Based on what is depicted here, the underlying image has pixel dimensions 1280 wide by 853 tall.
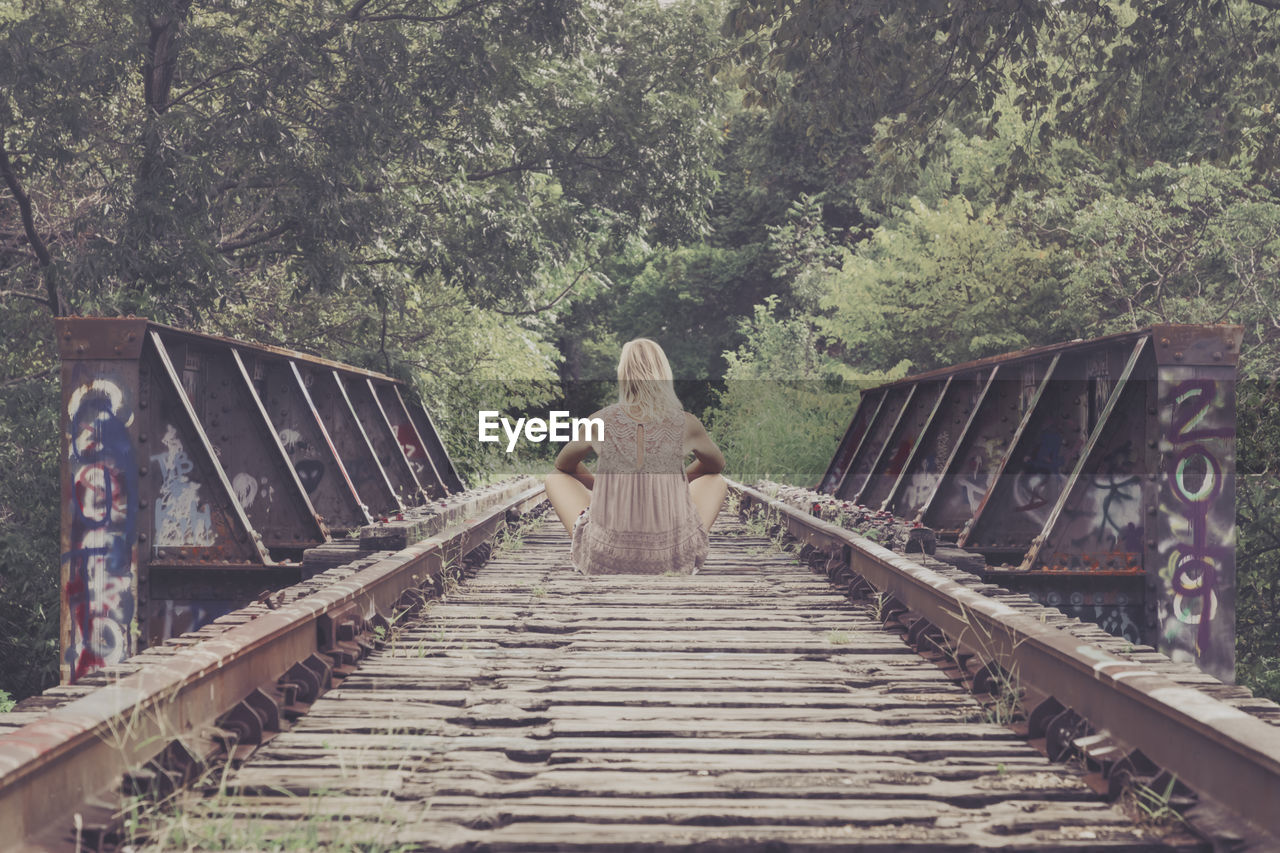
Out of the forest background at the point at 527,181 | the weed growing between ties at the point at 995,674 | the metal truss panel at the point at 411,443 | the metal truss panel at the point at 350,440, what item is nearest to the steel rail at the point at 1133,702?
the weed growing between ties at the point at 995,674

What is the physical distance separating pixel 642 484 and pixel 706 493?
2.80ft

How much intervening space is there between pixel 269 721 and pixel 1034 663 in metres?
2.66

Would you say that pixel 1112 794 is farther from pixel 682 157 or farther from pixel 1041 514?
pixel 682 157

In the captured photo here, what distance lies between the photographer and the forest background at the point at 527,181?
11.1 meters

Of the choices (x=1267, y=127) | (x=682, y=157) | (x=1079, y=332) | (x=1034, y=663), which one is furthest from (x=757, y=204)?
(x=1034, y=663)

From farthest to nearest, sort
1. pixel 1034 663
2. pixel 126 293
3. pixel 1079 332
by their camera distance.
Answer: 1. pixel 1079 332
2. pixel 126 293
3. pixel 1034 663

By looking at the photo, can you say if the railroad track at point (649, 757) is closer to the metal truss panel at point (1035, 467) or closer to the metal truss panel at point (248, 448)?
the metal truss panel at point (248, 448)

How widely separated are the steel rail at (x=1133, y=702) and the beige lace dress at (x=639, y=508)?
177cm

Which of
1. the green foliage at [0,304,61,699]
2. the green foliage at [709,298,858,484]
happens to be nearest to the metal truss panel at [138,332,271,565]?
the green foliage at [0,304,61,699]

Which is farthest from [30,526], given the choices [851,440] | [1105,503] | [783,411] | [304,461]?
[783,411]

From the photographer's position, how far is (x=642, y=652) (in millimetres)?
5000

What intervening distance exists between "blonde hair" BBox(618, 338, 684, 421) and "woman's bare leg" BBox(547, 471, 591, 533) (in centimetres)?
98

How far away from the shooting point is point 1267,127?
13.8 m

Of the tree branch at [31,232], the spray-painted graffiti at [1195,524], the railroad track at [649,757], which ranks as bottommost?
the railroad track at [649,757]
